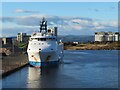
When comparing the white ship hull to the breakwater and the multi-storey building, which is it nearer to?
the breakwater

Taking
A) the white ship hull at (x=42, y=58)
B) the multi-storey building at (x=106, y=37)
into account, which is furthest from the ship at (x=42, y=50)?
the multi-storey building at (x=106, y=37)

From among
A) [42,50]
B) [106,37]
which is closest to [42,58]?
[42,50]

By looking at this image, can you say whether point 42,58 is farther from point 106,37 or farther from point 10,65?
point 106,37

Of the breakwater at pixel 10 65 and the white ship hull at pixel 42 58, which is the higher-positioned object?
the white ship hull at pixel 42 58

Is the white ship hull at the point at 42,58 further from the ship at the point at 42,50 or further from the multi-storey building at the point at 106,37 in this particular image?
the multi-storey building at the point at 106,37

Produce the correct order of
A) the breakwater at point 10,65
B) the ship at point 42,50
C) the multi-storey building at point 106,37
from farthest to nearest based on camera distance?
the multi-storey building at point 106,37
the ship at point 42,50
the breakwater at point 10,65

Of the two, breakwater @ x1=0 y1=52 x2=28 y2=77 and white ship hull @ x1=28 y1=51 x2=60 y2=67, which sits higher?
white ship hull @ x1=28 y1=51 x2=60 y2=67

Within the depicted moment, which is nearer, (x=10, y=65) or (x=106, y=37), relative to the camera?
(x=10, y=65)

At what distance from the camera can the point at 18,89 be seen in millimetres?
19172

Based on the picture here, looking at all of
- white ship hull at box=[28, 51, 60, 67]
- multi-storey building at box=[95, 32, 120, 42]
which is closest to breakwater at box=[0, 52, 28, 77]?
white ship hull at box=[28, 51, 60, 67]

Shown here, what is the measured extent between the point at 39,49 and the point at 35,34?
3538 mm

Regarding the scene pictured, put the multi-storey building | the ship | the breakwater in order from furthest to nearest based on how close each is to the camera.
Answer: the multi-storey building
the ship
the breakwater

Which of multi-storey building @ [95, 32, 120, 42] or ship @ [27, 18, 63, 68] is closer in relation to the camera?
ship @ [27, 18, 63, 68]

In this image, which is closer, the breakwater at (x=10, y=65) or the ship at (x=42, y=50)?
the breakwater at (x=10, y=65)
